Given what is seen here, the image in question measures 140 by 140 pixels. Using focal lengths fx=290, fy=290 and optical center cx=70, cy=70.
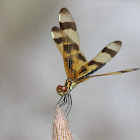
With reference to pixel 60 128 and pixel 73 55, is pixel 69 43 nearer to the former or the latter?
pixel 73 55

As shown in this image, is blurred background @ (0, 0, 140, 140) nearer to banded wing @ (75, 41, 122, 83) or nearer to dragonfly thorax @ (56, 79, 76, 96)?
banded wing @ (75, 41, 122, 83)

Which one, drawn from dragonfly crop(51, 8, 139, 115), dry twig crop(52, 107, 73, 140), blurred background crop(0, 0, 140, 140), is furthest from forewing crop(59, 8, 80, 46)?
blurred background crop(0, 0, 140, 140)

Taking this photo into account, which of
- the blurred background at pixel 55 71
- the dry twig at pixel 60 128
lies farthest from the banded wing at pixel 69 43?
the blurred background at pixel 55 71

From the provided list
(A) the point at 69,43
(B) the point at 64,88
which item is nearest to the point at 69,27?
(A) the point at 69,43

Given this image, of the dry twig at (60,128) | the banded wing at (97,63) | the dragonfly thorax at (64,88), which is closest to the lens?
the dry twig at (60,128)

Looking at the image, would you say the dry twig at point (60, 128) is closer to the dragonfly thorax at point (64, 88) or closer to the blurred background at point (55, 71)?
the dragonfly thorax at point (64, 88)

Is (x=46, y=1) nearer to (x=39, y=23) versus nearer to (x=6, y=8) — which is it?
(x=39, y=23)

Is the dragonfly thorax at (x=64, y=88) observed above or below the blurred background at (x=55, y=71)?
below
